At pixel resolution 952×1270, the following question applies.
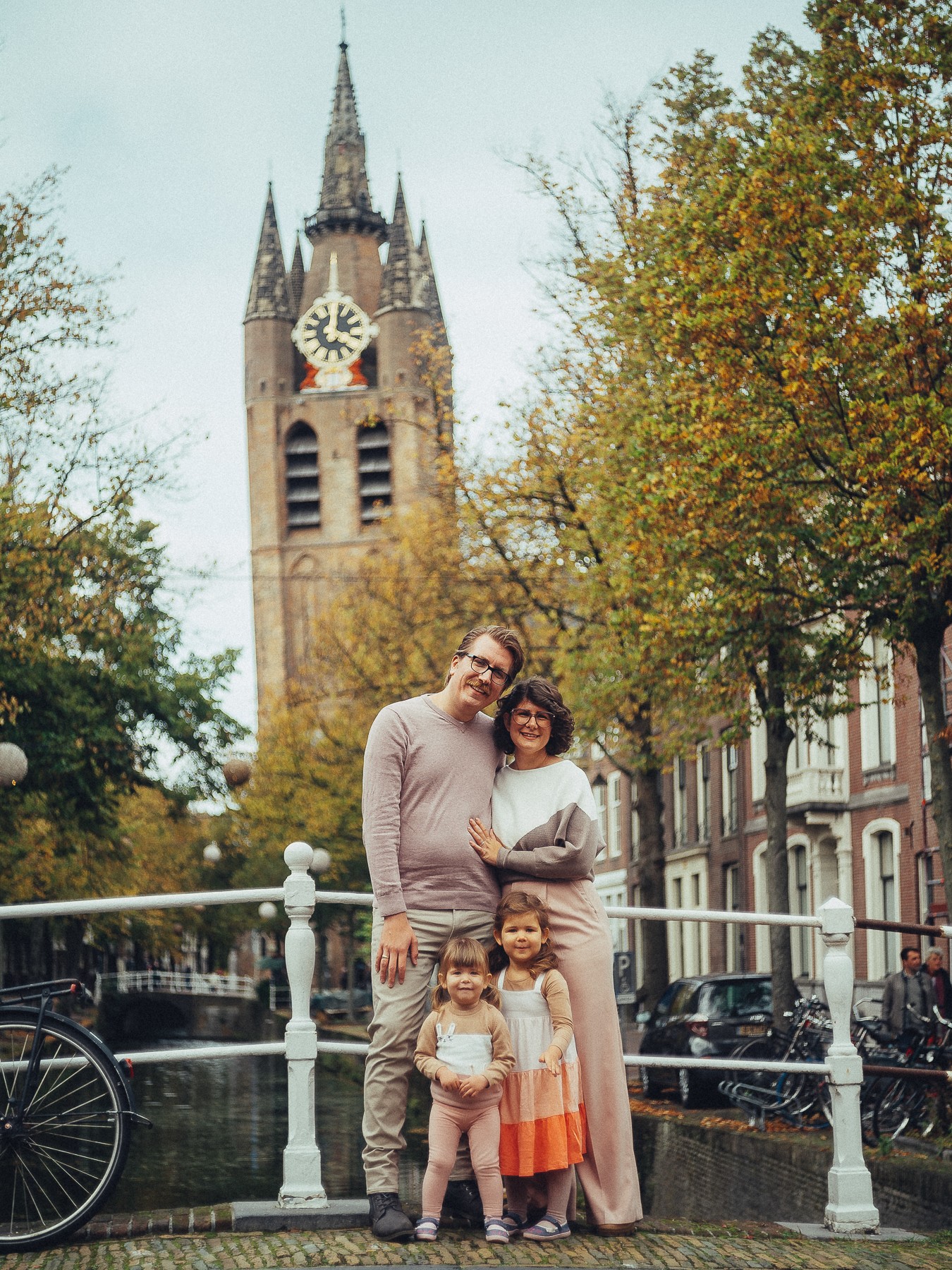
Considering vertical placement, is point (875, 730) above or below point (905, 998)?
above

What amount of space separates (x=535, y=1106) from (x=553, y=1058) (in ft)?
0.57

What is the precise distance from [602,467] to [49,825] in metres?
12.4

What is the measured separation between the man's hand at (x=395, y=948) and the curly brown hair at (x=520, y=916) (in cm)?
27

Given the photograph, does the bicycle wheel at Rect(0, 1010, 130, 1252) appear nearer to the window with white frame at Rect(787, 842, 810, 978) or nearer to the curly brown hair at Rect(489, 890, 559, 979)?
the curly brown hair at Rect(489, 890, 559, 979)

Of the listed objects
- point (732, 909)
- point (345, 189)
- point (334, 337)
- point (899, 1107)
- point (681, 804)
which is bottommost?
point (732, 909)

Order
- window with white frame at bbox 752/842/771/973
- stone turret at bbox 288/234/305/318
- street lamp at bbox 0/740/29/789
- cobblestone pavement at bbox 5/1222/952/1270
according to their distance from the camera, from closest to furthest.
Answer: cobblestone pavement at bbox 5/1222/952/1270 → street lamp at bbox 0/740/29/789 → window with white frame at bbox 752/842/771/973 → stone turret at bbox 288/234/305/318

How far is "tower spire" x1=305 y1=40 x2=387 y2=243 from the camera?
92.0 metres

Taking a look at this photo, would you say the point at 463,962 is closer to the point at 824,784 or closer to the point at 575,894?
the point at 575,894

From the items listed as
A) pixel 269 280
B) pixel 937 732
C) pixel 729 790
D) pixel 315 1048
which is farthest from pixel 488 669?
pixel 269 280

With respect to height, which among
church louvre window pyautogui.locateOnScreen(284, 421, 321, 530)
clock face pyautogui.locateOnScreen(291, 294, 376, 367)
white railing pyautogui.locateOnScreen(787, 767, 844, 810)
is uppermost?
clock face pyautogui.locateOnScreen(291, 294, 376, 367)

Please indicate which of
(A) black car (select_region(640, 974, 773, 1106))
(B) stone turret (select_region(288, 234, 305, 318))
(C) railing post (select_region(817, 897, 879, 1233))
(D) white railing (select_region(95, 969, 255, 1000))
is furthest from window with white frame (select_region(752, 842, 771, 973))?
(B) stone turret (select_region(288, 234, 305, 318))

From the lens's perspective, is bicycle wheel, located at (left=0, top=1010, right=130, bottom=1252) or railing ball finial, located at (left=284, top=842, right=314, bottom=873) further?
railing ball finial, located at (left=284, top=842, right=314, bottom=873)

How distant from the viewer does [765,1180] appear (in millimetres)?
10938

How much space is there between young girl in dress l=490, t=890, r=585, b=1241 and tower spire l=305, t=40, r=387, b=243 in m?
89.9
